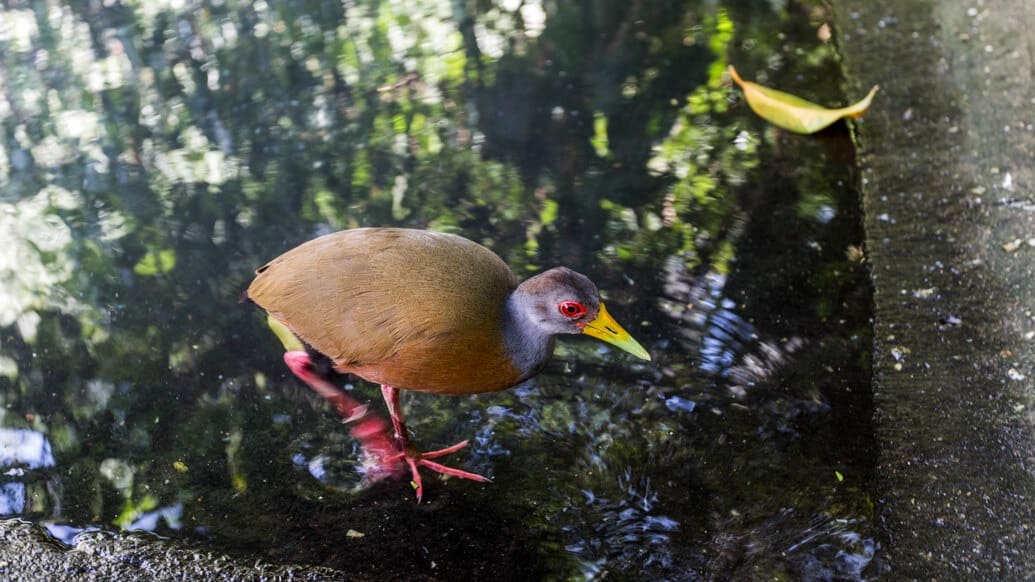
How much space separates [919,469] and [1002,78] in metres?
2.29

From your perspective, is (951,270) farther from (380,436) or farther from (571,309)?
(380,436)

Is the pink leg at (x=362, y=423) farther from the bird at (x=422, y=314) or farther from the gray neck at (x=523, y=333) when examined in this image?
the gray neck at (x=523, y=333)

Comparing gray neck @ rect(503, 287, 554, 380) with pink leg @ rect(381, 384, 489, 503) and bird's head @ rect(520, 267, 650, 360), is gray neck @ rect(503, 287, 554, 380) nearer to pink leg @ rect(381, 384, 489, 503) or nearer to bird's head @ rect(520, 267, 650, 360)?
bird's head @ rect(520, 267, 650, 360)

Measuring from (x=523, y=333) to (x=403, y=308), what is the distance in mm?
385

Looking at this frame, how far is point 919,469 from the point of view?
109 inches

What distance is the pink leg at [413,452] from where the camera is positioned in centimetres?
293

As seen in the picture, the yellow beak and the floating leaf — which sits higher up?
the yellow beak

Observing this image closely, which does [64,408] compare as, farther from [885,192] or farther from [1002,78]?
[1002,78]

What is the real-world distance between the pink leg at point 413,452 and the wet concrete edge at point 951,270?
1.29 meters

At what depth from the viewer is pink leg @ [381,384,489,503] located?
2926 mm

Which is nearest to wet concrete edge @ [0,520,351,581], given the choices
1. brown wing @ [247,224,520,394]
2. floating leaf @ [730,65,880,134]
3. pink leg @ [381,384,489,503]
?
pink leg @ [381,384,489,503]

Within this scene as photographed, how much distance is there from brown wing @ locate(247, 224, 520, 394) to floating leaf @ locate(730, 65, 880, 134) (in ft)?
6.29

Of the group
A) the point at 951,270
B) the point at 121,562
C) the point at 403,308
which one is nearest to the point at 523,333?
the point at 403,308

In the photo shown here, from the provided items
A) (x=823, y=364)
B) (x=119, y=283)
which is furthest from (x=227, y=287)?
(x=823, y=364)
